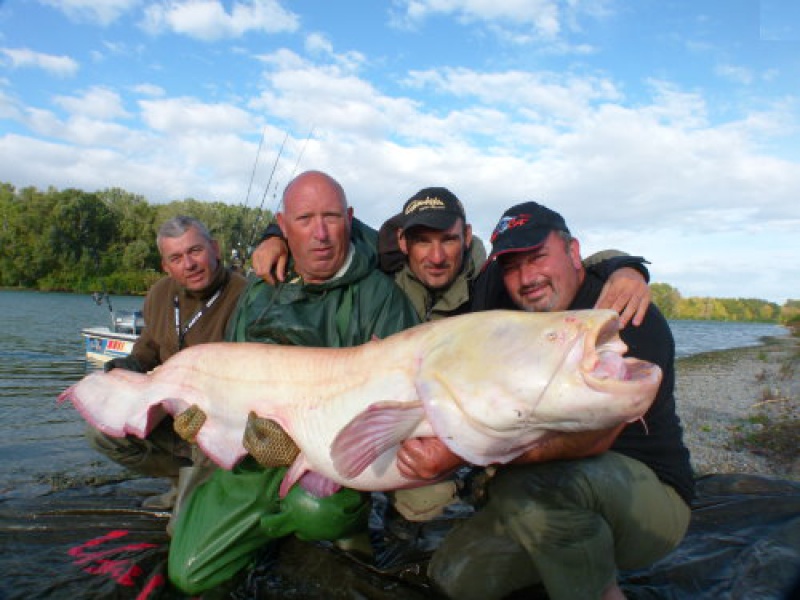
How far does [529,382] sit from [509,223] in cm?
148

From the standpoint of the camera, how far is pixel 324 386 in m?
2.64

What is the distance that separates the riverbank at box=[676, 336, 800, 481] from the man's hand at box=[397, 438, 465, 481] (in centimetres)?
410

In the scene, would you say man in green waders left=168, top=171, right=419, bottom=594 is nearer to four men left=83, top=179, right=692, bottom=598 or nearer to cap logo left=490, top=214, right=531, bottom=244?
four men left=83, top=179, right=692, bottom=598

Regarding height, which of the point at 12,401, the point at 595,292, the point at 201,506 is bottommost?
the point at 12,401

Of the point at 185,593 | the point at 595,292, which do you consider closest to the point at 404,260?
the point at 595,292

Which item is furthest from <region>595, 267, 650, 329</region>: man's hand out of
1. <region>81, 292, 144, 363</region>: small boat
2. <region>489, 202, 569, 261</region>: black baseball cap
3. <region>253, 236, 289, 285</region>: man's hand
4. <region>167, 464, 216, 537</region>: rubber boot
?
<region>81, 292, 144, 363</region>: small boat

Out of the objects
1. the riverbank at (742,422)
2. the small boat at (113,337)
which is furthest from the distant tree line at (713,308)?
the small boat at (113,337)

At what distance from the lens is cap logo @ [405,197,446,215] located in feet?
12.2

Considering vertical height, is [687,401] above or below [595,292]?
below

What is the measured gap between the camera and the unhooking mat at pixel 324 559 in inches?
115

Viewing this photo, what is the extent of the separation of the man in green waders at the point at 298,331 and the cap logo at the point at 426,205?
0.41 metres

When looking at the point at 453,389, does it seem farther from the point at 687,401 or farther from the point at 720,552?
the point at 687,401

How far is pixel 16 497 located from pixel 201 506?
2.40 metres

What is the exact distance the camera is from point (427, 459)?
2.31 metres
